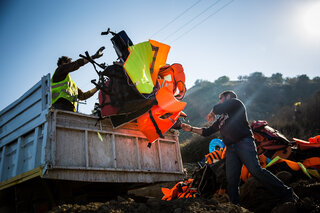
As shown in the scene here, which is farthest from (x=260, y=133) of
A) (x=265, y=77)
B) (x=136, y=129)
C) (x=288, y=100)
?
(x=265, y=77)

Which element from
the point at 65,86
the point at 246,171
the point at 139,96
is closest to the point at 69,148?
the point at 65,86

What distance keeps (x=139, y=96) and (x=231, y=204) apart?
212 centimetres

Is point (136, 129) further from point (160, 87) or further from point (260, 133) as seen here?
point (260, 133)

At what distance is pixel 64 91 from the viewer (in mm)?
4820

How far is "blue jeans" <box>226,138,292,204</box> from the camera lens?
351cm

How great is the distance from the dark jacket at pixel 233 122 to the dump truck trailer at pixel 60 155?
1.71 metres

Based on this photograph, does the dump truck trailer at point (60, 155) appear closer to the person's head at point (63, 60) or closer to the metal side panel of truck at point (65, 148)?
the metal side panel of truck at point (65, 148)

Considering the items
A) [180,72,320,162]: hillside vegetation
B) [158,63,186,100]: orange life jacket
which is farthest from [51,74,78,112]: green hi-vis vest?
[180,72,320,162]: hillside vegetation

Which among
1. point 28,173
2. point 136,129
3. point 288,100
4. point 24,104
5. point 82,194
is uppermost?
point 288,100

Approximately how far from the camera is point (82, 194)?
15.6 ft

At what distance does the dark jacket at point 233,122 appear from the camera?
3957 mm

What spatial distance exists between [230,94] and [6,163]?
13.0 feet

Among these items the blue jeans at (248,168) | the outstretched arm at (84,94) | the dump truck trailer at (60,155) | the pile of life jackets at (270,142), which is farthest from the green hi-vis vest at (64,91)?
the pile of life jackets at (270,142)

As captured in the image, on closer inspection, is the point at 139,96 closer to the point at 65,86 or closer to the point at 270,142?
the point at 65,86
